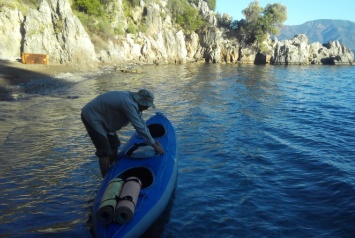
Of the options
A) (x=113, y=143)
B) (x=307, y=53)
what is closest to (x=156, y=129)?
(x=113, y=143)

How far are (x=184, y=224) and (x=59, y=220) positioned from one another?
271 centimetres

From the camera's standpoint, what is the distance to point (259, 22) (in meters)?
70.2

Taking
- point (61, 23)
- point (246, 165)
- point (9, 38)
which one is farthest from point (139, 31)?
point (246, 165)

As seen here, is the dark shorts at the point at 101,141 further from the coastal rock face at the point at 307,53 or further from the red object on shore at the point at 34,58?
the coastal rock face at the point at 307,53

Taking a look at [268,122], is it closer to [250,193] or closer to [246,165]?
[246,165]

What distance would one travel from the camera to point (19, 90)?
68.9ft

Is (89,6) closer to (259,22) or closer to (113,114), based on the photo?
(259,22)

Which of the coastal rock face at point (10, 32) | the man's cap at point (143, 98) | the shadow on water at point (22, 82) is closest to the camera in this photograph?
the man's cap at point (143, 98)

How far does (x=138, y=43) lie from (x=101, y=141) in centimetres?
5244

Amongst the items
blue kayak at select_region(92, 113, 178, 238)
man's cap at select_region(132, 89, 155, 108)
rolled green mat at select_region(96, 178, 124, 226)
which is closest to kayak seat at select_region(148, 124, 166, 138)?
blue kayak at select_region(92, 113, 178, 238)

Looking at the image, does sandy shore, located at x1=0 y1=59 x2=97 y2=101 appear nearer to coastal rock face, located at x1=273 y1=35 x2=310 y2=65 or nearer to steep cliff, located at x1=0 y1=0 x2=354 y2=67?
steep cliff, located at x1=0 y1=0 x2=354 y2=67

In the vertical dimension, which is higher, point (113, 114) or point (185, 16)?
point (185, 16)

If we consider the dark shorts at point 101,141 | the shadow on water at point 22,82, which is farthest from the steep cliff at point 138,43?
the dark shorts at point 101,141

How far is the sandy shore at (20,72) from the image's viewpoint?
69.5 ft
